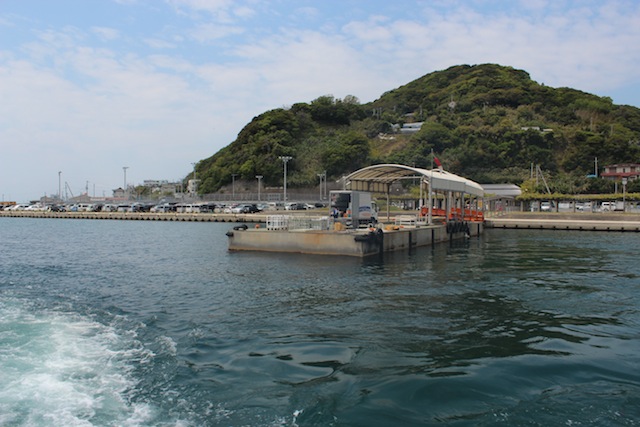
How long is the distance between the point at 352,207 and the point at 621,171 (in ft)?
295

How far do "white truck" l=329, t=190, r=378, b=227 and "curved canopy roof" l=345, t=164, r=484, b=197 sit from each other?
157 centimetres

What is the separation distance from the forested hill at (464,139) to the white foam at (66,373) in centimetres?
9050

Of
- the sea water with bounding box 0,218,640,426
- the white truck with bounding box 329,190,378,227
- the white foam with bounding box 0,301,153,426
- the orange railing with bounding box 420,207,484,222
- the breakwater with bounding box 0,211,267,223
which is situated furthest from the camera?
the breakwater with bounding box 0,211,267,223

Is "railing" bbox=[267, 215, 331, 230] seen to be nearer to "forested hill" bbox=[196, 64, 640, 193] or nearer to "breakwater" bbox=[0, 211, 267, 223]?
"breakwater" bbox=[0, 211, 267, 223]

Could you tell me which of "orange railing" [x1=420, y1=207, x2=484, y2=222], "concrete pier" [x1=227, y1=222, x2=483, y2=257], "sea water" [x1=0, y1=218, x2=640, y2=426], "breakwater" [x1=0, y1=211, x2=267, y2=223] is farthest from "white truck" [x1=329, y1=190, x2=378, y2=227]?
"breakwater" [x1=0, y1=211, x2=267, y2=223]

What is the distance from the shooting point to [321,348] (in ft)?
37.7

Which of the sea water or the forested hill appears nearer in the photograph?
the sea water

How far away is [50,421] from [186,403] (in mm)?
2086

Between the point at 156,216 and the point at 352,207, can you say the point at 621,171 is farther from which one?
the point at 156,216

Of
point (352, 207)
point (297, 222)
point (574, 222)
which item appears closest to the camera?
point (297, 222)

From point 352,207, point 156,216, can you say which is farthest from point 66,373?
point 156,216

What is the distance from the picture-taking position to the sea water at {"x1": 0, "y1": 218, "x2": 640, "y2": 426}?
8258mm

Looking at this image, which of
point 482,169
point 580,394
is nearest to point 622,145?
point 482,169

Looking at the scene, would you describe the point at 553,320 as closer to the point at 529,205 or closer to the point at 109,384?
the point at 109,384
